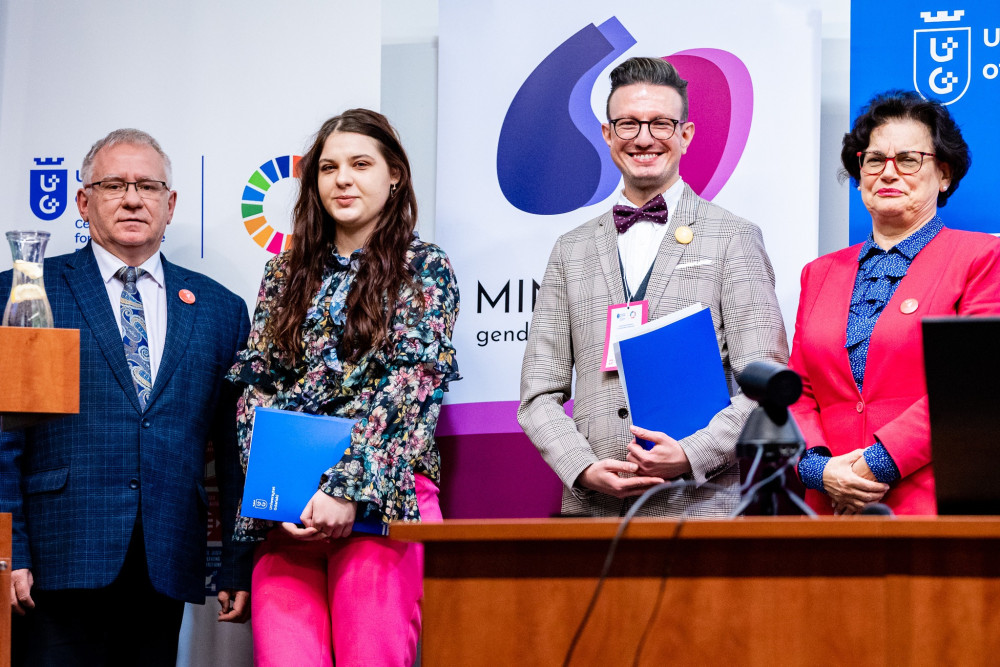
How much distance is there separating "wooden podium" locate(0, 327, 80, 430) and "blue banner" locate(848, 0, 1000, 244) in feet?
7.53

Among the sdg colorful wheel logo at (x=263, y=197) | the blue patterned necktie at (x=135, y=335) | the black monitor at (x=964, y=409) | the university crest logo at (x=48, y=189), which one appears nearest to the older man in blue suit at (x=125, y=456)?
the blue patterned necktie at (x=135, y=335)

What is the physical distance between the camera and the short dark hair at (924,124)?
2.98 m

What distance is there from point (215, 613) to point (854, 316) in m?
2.34

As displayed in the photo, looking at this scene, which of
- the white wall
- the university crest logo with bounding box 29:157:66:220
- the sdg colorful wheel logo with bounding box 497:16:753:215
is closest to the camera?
the sdg colorful wheel logo with bounding box 497:16:753:215

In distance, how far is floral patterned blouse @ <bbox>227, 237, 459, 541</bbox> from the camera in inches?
120

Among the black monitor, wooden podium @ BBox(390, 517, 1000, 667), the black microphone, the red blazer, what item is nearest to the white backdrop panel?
the red blazer

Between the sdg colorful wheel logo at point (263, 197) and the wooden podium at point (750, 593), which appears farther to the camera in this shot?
the sdg colorful wheel logo at point (263, 197)

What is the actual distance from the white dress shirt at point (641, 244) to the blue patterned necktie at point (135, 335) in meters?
1.49

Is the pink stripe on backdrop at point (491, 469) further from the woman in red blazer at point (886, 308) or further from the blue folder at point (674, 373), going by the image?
the woman in red blazer at point (886, 308)

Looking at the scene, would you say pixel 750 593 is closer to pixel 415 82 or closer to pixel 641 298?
pixel 641 298

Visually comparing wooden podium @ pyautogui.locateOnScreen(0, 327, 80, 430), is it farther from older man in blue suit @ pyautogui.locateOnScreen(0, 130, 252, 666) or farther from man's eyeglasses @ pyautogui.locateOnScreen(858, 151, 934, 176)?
man's eyeglasses @ pyautogui.locateOnScreen(858, 151, 934, 176)

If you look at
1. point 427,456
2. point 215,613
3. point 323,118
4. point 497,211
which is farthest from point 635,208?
point 215,613

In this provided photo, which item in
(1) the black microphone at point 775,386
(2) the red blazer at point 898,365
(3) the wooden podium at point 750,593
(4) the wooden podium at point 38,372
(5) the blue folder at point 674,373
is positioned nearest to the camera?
(3) the wooden podium at point 750,593

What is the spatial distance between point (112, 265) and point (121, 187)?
0.26 metres
